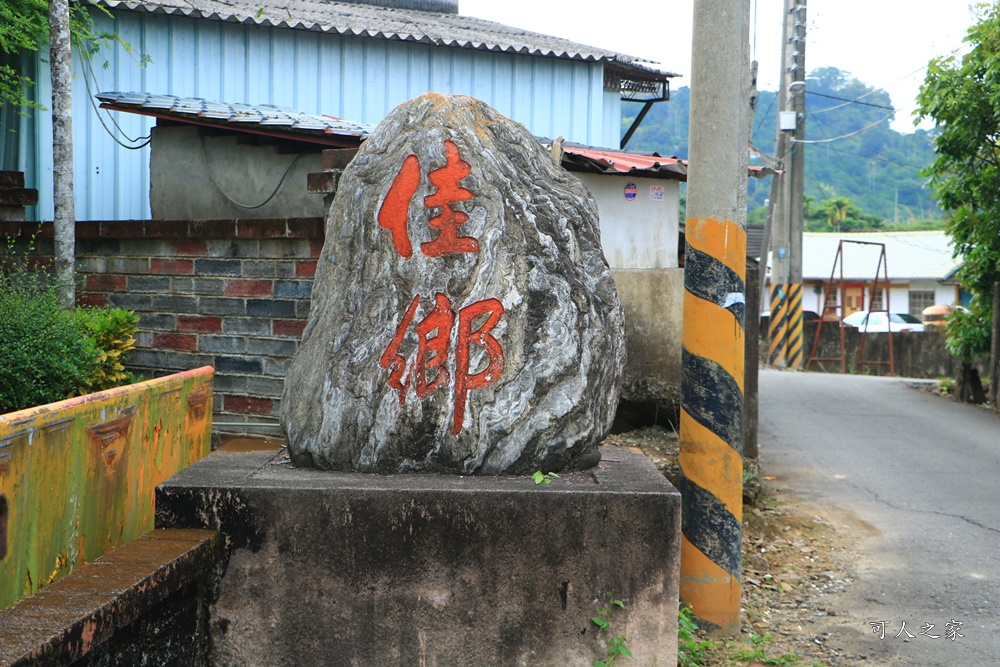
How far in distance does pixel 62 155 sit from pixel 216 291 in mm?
1334

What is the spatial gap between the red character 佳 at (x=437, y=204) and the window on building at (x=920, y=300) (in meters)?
34.9

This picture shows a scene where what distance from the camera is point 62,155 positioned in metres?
6.04

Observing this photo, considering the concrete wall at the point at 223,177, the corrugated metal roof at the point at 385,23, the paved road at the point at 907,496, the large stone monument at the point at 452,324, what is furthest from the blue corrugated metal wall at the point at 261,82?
the large stone monument at the point at 452,324

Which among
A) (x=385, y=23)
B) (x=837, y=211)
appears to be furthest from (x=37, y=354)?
(x=837, y=211)

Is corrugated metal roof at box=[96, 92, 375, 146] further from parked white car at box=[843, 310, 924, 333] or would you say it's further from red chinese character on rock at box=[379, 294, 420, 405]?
parked white car at box=[843, 310, 924, 333]

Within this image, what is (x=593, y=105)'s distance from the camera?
12.4m

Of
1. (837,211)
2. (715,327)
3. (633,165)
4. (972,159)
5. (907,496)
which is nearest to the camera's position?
(715,327)

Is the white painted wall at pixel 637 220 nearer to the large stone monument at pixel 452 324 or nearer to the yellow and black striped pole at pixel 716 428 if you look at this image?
the yellow and black striped pole at pixel 716 428

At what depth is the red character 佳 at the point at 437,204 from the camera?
12.2 feet

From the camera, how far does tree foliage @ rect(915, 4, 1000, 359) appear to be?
1198cm

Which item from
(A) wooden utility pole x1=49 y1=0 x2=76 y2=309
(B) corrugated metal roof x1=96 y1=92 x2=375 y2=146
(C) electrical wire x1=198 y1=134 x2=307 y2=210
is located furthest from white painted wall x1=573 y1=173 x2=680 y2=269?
(A) wooden utility pole x1=49 y1=0 x2=76 y2=309

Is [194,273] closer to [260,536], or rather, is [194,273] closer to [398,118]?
[398,118]

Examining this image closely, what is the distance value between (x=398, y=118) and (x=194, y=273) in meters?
2.67

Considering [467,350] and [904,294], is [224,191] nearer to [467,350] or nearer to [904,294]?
[467,350]
